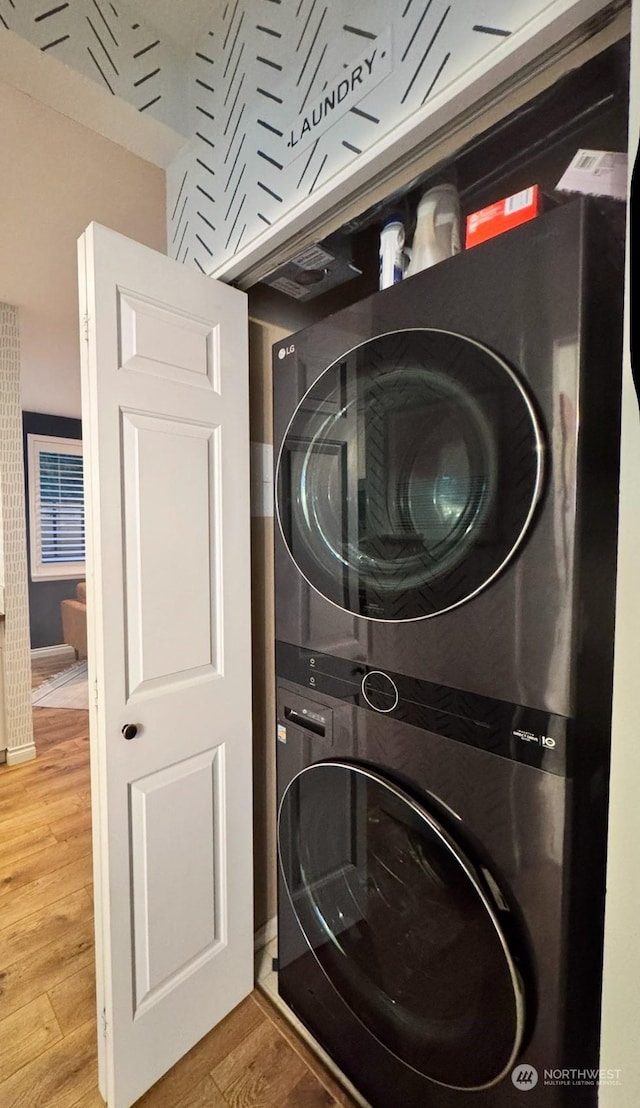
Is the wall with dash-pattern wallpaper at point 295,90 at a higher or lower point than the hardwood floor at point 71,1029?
higher

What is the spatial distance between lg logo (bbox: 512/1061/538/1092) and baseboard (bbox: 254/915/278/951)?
994 millimetres

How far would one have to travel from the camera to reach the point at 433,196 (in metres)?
0.90

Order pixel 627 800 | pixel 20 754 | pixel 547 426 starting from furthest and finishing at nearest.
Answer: pixel 20 754 → pixel 547 426 → pixel 627 800

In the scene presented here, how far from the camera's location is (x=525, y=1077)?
0.71 m

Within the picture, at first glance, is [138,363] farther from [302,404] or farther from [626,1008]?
[626,1008]

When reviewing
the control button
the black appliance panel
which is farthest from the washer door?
the black appliance panel

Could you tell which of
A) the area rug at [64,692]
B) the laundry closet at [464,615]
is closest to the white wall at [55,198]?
the laundry closet at [464,615]

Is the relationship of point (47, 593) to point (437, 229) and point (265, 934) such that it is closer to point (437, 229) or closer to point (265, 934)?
point (265, 934)

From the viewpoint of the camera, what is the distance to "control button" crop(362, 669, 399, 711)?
0.88m

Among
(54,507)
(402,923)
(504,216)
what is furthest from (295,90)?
(54,507)

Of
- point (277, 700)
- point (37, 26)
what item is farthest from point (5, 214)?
point (277, 700)

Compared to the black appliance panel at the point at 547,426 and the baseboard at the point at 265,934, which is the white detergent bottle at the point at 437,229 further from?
the baseboard at the point at 265,934

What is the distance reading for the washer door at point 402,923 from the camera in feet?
2.44

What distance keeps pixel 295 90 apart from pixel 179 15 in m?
0.42
